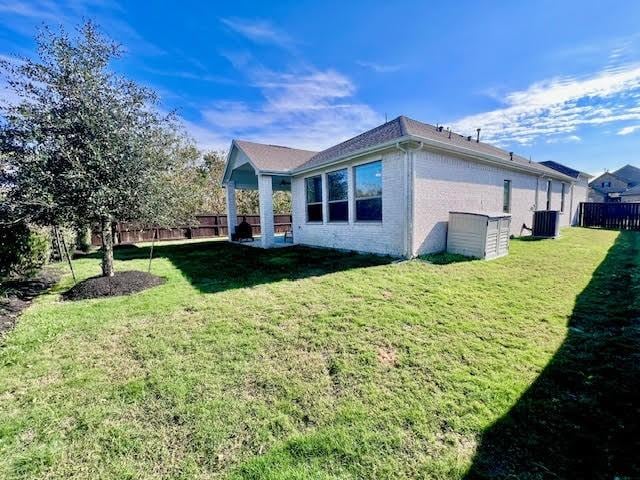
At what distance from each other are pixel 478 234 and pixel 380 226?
2659 mm

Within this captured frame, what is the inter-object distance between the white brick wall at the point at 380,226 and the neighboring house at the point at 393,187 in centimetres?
3

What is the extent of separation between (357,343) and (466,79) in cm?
1134

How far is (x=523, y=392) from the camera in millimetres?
2785

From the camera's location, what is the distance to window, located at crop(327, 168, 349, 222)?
31.6 feet

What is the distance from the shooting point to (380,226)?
837 centimetres

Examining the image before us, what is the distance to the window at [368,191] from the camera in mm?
8406

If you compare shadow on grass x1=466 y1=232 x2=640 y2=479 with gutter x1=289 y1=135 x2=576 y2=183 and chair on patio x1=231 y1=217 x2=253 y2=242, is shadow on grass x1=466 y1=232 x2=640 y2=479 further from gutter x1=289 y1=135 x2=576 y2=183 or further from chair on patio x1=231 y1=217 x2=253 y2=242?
chair on patio x1=231 y1=217 x2=253 y2=242

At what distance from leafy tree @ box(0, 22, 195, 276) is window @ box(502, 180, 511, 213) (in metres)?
12.3

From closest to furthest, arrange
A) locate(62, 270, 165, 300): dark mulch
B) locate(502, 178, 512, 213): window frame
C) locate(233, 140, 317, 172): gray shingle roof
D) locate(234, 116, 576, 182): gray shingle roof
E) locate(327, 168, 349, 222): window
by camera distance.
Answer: locate(62, 270, 165, 300): dark mulch
locate(327, 168, 349, 222): window
locate(234, 116, 576, 182): gray shingle roof
locate(502, 178, 512, 213): window frame
locate(233, 140, 317, 172): gray shingle roof

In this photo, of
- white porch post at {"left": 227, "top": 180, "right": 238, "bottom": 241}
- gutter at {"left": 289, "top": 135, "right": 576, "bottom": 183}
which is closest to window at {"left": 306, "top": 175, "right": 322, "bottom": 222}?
gutter at {"left": 289, "top": 135, "right": 576, "bottom": 183}

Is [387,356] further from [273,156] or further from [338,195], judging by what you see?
[273,156]

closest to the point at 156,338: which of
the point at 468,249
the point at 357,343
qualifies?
the point at 357,343

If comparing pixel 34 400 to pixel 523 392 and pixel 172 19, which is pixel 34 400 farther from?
pixel 172 19

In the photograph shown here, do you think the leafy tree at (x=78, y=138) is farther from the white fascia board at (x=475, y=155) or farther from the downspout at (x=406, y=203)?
the white fascia board at (x=475, y=155)
